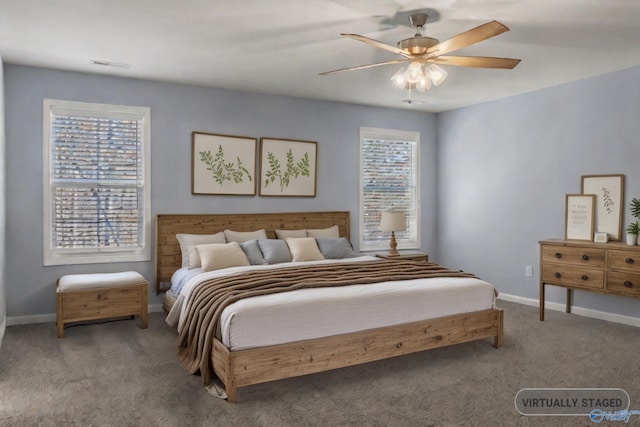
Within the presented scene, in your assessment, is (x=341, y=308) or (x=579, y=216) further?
(x=579, y=216)

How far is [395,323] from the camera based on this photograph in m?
3.55

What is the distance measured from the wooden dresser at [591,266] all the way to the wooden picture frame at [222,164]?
3.42 m

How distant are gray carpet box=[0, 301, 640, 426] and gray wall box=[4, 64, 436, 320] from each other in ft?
2.57

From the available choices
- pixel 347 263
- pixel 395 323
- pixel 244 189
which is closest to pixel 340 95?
pixel 244 189

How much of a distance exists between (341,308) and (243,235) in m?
2.34

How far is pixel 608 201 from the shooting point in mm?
4938

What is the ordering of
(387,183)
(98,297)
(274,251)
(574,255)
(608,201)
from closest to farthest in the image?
(98,297) < (574,255) < (608,201) < (274,251) < (387,183)

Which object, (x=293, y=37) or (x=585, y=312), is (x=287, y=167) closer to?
(x=293, y=37)

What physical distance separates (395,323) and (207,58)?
2898 mm

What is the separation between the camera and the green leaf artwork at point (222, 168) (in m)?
5.50

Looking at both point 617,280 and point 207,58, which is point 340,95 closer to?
point 207,58

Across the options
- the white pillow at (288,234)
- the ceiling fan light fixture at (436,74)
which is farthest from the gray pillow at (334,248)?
the ceiling fan light fixture at (436,74)

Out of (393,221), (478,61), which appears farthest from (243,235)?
(478,61)

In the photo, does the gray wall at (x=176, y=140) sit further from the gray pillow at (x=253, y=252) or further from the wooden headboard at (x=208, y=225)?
the gray pillow at (x=253, y=252)
